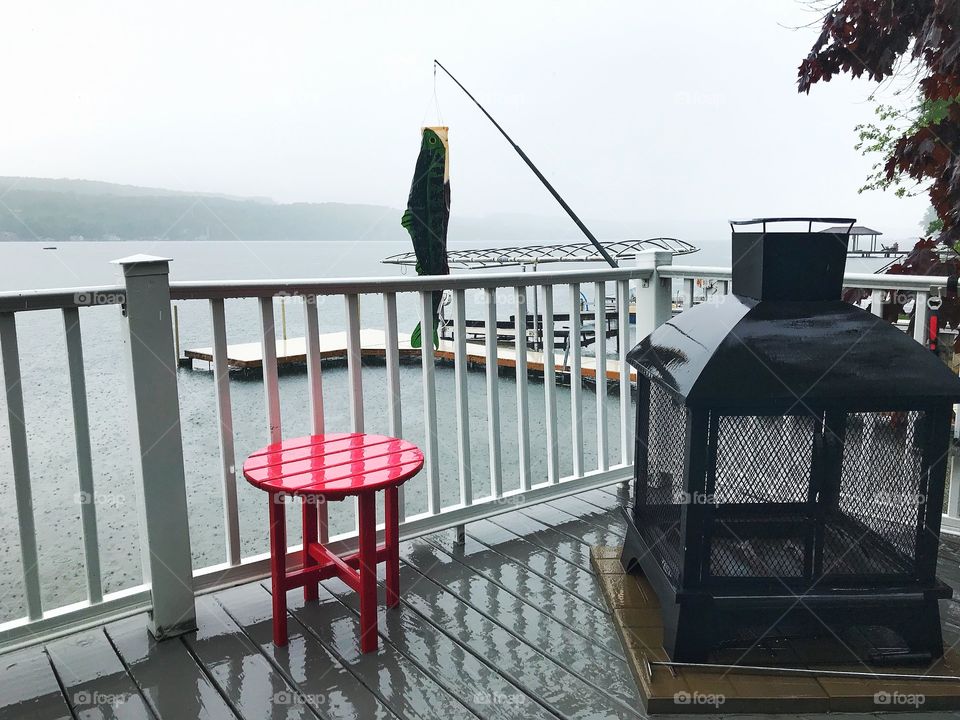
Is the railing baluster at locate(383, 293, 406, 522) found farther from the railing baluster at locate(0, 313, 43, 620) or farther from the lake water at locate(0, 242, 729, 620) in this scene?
the railing baluster at locate(0, 313, 43, 620)

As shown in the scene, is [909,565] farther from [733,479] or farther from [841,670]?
[733,479]

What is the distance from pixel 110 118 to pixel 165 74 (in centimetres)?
458

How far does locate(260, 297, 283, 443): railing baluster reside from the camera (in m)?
2.35

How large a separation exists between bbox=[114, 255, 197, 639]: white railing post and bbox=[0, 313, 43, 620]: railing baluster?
Answer: 29 cm

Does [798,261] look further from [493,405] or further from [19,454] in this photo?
[19,454]

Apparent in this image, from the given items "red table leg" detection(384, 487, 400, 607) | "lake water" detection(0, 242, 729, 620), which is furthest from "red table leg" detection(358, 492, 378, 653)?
"lake water" detection(0, 242, 729, 620)

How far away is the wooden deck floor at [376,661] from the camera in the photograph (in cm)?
189

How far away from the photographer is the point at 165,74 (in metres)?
20.0

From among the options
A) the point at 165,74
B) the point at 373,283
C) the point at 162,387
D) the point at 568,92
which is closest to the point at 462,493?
the point at 373,283

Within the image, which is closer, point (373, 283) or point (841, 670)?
point (841, 670)

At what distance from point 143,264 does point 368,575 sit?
1151 mm

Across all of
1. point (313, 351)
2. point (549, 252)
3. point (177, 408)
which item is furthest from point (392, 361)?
point (549, 252)

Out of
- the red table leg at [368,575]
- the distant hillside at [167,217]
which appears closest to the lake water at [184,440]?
the red table leg at [368,575]

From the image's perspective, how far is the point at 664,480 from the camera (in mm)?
2160
